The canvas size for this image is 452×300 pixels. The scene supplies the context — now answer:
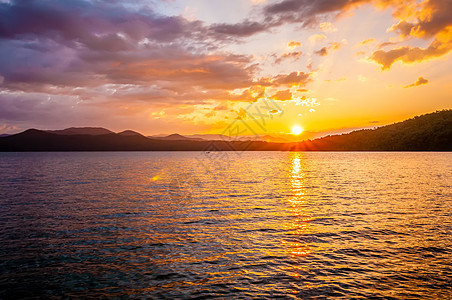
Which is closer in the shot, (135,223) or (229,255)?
(229,255)

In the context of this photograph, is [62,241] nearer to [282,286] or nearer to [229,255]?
[229,255]

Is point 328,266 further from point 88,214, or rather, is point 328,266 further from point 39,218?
point 39,218

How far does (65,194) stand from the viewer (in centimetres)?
5019

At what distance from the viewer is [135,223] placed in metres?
30.6

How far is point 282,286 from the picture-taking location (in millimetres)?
15898

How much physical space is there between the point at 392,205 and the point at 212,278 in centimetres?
3376

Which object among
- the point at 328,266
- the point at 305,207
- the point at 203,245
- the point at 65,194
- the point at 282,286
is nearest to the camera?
the point at 282,286

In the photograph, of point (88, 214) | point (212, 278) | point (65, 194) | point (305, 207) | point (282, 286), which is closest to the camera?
point (282, 286)

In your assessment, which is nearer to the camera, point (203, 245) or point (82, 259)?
point (82, 259)

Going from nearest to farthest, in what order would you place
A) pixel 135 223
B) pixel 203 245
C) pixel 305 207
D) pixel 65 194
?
pixel 203 245 → pixel 135 223 → pixel 305 207 → pixel 65 194

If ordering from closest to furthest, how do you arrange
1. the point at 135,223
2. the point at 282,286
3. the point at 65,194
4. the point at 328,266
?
the point at 282,286 < the point at 328,266 < the point at 135,223 < the point at 65,194

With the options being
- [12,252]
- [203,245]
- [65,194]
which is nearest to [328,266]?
[203,245]

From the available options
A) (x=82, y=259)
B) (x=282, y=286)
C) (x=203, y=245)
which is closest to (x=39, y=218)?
(x=82, y=259)

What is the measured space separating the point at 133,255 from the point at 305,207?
25.9 m
